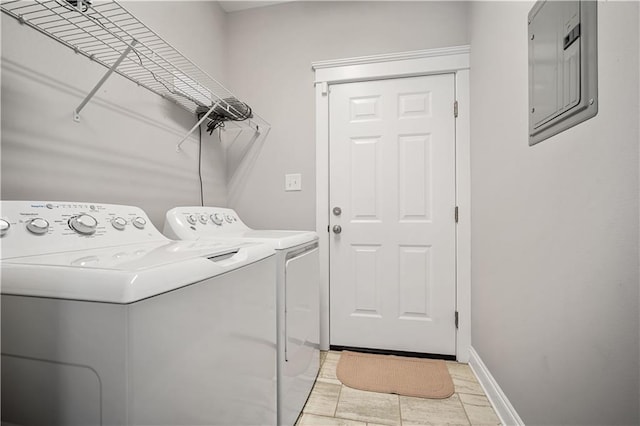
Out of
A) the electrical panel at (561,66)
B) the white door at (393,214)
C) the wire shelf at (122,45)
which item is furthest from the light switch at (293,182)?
Result: the electrical panel at (561,66)

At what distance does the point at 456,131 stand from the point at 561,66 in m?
1.05

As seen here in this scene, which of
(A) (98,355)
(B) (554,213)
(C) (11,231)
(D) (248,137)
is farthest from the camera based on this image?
(D) (248,137)

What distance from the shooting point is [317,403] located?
4.79 ft

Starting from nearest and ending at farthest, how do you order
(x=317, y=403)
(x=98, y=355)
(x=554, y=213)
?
(x=98, y=355) < (x=554, y=213) < (x=317, y=403)

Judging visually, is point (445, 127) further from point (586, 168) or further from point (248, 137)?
point (248, 137)

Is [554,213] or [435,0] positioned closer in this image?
[554,213]

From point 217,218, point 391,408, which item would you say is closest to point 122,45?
point 217,218

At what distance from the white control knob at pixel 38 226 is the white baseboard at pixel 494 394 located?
179 centimetres

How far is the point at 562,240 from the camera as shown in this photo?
0.90 metres

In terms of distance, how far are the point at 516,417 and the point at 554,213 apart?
34.3 inches

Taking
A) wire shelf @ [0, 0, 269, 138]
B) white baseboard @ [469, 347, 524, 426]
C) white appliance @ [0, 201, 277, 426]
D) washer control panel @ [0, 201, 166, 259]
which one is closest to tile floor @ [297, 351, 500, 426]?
white baseboard @ [469, 347, 524, 426]

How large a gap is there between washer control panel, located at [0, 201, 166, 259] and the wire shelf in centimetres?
48

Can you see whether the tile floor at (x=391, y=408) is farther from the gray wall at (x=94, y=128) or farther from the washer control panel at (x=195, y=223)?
the gray wall at (x=94, y=128)

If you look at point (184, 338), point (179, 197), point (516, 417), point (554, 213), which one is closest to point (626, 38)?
point (554, 213)
